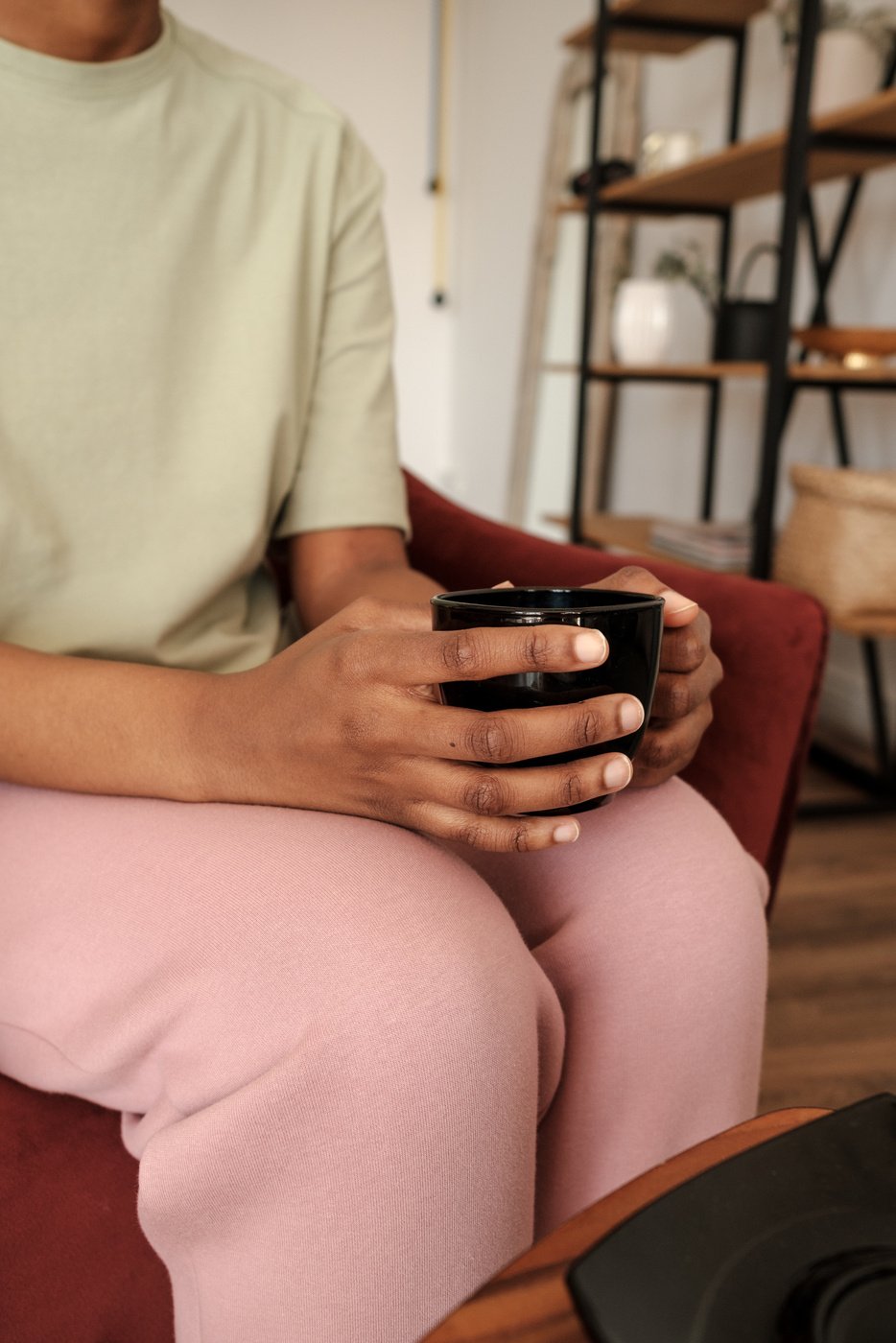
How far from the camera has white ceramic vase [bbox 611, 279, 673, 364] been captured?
272 centimetres

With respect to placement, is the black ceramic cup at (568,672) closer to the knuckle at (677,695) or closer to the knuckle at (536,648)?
the knuckle at (536,648)

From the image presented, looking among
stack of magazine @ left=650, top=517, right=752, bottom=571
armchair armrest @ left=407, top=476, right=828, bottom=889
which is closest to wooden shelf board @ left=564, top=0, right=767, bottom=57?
stack of magazine @ left=650, top=517, right=752, bottom=571

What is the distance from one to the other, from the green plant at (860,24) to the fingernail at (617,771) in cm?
191

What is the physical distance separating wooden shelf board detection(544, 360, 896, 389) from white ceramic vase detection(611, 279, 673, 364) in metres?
0.03

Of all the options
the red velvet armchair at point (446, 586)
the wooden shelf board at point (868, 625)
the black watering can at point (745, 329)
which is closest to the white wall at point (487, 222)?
the black watering can at point (745, 329)

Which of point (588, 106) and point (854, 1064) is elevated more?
point (588, 106)

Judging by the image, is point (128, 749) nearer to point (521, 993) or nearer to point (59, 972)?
point (59, 972)

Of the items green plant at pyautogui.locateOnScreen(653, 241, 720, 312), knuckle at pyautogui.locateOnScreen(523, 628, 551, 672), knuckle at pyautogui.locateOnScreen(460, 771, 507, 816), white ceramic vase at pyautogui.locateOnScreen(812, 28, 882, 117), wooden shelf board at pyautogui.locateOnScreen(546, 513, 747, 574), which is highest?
white ceramic vase at pyautogui.locateOnScreen(812, 28, 882, 117)

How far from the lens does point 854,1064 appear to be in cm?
130

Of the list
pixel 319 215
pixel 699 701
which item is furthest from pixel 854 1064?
pixel 319 215

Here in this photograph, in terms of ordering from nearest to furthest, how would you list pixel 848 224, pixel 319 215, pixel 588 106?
pixel 319 215, pixel 848 224, pixel 588 106

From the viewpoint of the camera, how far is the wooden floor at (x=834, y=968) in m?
1.28

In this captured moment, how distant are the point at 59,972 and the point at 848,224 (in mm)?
2515

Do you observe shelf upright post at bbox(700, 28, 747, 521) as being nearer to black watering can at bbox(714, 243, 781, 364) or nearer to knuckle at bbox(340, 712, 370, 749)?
black watering can at bbox(714, 243, 781, 364)
